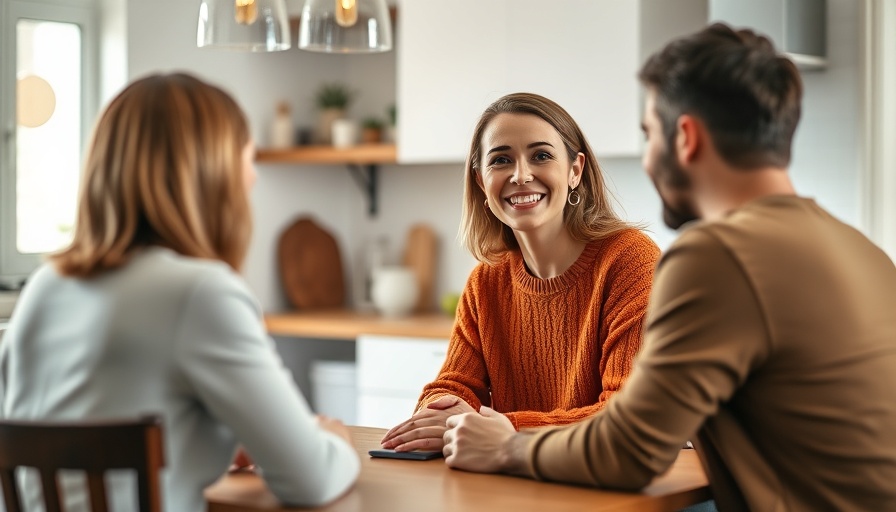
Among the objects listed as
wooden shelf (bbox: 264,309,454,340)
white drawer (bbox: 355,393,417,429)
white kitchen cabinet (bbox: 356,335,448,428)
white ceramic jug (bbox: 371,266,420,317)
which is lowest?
white drawer (bbox: 355,393,417,429)

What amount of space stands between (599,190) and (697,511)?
2.99 feet

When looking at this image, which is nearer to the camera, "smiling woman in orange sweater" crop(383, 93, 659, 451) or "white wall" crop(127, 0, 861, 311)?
"smiling woman in orange sweater" crop(383, 93, 659, 451)

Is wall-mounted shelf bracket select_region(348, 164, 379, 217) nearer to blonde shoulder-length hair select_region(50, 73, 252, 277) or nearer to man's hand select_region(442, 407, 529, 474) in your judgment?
man's hand select_region(442, 407, 529, 474)

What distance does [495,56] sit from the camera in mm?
4418

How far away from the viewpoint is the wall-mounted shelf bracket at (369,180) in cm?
539

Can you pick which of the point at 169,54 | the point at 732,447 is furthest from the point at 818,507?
the point at 169,54

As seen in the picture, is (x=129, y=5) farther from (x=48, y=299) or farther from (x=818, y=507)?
(x=818, y=507)

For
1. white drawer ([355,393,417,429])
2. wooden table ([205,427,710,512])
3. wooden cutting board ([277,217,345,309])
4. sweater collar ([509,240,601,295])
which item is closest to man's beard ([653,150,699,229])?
wooden table ([205,427,710,512])

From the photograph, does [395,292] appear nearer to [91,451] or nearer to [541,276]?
[541,276]

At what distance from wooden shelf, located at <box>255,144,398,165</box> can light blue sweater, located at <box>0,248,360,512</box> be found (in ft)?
10.5

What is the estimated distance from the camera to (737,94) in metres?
1.70

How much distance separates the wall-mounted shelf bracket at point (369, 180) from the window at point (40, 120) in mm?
1310

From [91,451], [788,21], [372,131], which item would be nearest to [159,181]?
[91,451]

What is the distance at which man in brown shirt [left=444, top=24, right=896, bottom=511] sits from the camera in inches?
64.3
